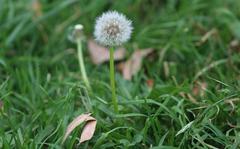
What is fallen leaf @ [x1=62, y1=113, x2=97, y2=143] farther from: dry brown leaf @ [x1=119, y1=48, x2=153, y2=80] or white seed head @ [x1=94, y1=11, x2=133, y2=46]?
dry brown leaf @ [x1=119, y1=48, x2=153, y2=80]

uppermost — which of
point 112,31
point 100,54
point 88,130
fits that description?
point 112,31

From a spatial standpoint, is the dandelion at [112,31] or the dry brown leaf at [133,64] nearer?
the dandelion at [112,31]

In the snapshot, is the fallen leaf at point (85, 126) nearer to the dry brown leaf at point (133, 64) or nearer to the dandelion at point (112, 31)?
the dandelion at point (112, 31)

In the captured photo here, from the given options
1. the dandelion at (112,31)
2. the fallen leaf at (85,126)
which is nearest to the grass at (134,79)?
the fallen leaf at (85,126)

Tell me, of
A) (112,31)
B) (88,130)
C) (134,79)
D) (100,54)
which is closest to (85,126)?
(88,130)

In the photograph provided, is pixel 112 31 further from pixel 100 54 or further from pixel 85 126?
pixel 100 54

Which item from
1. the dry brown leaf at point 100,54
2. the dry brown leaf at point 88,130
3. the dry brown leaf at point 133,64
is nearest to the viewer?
the dry brown leaf at point 88,130
